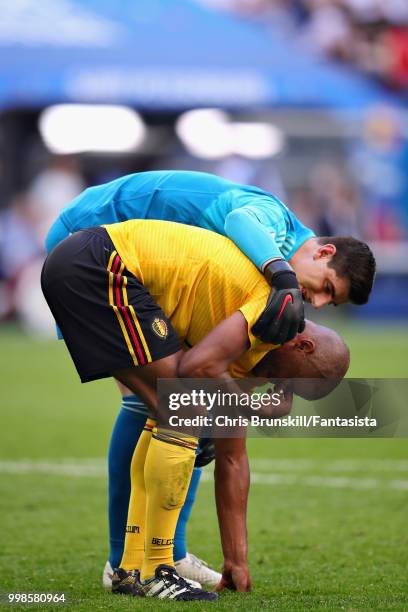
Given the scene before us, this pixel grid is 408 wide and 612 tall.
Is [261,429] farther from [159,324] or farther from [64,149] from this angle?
[64,149]

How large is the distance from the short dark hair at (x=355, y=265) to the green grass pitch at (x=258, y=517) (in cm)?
117

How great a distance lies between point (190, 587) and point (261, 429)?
645mm

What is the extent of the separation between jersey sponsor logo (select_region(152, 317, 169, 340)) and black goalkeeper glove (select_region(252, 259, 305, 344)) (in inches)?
14.2

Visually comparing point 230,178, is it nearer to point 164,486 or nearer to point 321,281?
point 321,281

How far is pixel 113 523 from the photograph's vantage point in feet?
16.3

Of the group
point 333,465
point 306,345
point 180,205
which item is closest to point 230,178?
point 333,465

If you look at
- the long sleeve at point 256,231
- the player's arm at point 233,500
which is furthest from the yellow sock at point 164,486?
the long sleeve at point 256,231

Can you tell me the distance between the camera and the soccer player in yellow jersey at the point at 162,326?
4.33 metres

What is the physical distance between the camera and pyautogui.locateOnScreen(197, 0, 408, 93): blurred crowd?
Result: 21.3m

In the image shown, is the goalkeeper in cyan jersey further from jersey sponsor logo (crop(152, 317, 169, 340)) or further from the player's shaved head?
jersey sponsor logo (crop(152, 317, 169, 340))

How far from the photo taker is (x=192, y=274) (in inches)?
172

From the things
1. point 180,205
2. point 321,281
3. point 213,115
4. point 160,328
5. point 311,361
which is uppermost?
point 180,205

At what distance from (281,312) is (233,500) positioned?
818mm

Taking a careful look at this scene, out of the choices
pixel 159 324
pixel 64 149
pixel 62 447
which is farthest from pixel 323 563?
pixel 64 149
